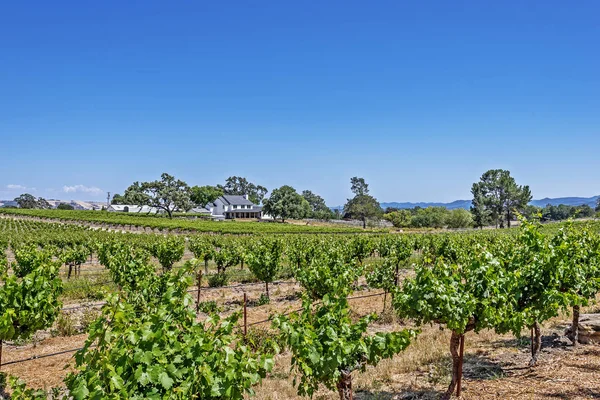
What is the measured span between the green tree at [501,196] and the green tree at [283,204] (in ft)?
133

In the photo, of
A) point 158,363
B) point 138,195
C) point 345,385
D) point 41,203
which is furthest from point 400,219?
point 41,203

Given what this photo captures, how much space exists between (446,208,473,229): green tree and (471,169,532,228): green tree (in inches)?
87.3

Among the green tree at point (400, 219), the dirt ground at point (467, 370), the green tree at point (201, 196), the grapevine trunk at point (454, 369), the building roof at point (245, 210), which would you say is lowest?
the dirt ground at point (467, 370)

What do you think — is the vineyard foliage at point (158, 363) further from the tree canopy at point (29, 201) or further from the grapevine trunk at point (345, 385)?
the tree canopy at point (29, 201)

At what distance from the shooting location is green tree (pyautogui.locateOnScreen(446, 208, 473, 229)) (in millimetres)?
86188

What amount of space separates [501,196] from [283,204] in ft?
160

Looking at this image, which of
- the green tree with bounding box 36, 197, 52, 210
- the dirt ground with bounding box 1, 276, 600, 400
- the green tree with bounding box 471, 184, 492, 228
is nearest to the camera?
the dirt ground with bounding box 1, 276, 600, 400

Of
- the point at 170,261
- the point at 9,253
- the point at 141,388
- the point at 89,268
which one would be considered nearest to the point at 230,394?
the point at 141,388

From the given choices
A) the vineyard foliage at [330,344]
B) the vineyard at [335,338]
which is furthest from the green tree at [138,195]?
the vineyard foliage at [330,344]

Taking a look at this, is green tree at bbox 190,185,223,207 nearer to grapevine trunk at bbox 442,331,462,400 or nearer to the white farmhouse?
the white farmhouse

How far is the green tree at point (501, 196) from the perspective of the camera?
84.1m

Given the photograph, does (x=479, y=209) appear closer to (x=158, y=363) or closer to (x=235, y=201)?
(x=235, y=201)

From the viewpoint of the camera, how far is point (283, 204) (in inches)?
3706

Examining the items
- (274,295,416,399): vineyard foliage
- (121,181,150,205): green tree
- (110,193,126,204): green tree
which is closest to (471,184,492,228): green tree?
(121,181,150,205): green tree
